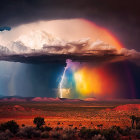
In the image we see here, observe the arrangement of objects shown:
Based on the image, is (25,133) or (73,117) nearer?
(25,133)

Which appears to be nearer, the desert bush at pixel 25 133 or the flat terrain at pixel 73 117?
the desert bush at pixel 25 133

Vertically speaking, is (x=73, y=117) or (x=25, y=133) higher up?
(x=25, y=133)

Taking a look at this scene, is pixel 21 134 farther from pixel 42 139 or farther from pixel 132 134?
pixel 132 134

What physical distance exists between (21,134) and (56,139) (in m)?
5.65

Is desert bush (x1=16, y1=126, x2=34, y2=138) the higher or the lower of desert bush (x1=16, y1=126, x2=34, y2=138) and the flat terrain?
the higher

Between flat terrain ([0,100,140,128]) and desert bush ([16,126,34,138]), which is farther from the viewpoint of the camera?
flat terrain ([0,100,140,128])

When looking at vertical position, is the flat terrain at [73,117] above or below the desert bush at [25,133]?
below

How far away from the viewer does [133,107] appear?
130625mm

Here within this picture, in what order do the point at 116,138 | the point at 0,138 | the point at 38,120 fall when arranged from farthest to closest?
the point at 38,120 < the point at 116,138 < the point at 0,138

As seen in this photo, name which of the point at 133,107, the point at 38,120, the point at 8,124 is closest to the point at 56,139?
the point at 8,124

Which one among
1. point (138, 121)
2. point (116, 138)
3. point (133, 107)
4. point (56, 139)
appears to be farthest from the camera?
point (133, 107)

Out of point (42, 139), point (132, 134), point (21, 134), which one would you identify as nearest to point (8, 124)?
point (21, 134)

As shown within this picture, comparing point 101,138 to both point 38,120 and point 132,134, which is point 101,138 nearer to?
point 132,134

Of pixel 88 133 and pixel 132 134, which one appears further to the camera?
pixel 132 134
